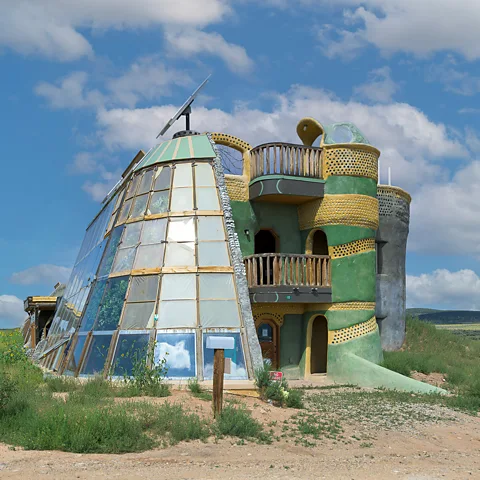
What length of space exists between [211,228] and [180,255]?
4.06 feet

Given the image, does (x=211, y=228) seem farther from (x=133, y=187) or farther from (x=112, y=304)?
(x=133, y=187)

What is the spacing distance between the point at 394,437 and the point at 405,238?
1400cm

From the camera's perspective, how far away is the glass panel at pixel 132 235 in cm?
1758

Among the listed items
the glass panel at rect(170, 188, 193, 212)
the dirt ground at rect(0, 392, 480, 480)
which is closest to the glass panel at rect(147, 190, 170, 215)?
the glass panel at rect(170, 188, 193, 212)

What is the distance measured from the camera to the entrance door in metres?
19.5

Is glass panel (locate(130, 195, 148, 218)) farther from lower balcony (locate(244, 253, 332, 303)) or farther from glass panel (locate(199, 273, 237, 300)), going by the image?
lower balcony (locate(244, 253, 332, 303))

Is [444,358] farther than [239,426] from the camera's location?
Yes

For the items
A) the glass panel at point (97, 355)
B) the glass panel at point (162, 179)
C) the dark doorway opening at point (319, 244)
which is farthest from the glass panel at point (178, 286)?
the dark doorway opening at point (319, 244)

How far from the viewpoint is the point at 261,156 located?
19281 millimetres

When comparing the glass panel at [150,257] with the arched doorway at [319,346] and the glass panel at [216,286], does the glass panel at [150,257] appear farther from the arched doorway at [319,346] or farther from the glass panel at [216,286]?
the arched doorway at [319,346]

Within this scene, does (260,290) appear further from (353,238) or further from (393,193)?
→ (393,193)

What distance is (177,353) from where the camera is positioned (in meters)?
14.7

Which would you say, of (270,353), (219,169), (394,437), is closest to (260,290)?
(270,353)

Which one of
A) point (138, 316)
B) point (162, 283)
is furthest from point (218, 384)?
point (162, 283)
